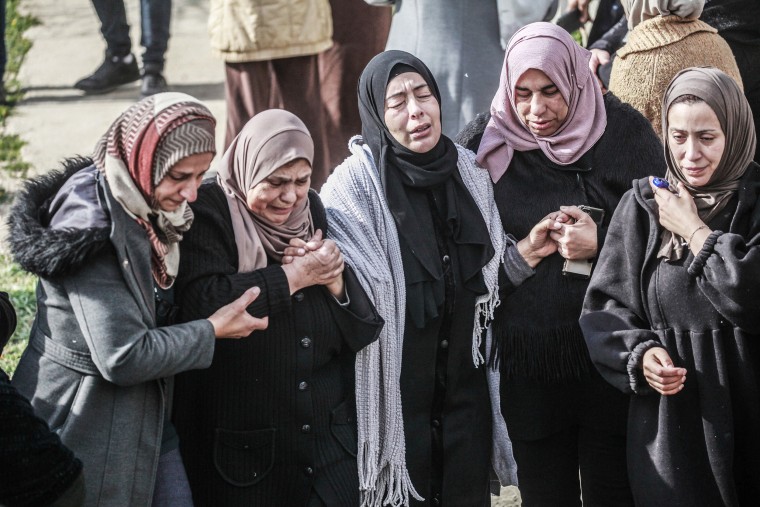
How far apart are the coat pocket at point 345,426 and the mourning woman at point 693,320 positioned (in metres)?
0.76

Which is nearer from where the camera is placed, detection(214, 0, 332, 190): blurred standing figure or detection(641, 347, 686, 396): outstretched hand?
detection(641, 347, 686, 396): outstretched hand

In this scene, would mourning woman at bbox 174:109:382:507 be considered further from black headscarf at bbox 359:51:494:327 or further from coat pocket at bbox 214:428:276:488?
black headscarf at bbox 359:51:494:327

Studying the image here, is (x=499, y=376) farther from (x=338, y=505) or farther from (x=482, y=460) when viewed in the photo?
(x=338, y=505)

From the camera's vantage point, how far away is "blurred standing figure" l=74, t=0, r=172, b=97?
24.4 feet

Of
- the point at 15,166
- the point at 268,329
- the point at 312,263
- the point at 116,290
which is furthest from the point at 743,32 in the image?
the point at 15,166

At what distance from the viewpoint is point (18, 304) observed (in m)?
5.45

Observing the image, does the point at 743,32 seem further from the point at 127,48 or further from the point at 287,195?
the point at 127,48

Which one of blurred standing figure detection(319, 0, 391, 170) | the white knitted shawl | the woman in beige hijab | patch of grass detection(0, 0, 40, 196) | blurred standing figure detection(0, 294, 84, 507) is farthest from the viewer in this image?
patch of grass detection(0, 0, 40, 196)

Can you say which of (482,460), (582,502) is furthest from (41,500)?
(582,502)

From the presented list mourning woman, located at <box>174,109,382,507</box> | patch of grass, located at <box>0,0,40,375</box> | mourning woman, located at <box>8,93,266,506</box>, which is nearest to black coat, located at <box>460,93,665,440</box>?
mourning woman, located at <box>174,109,382,507</box>

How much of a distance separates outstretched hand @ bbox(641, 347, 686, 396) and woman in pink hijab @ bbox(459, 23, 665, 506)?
0.40 metres

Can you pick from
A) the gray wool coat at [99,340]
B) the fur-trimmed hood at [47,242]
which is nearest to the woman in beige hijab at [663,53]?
the gray wool coat at [99,340]

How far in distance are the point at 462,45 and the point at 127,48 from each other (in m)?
3.69

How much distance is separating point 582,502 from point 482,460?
411 millimetres
